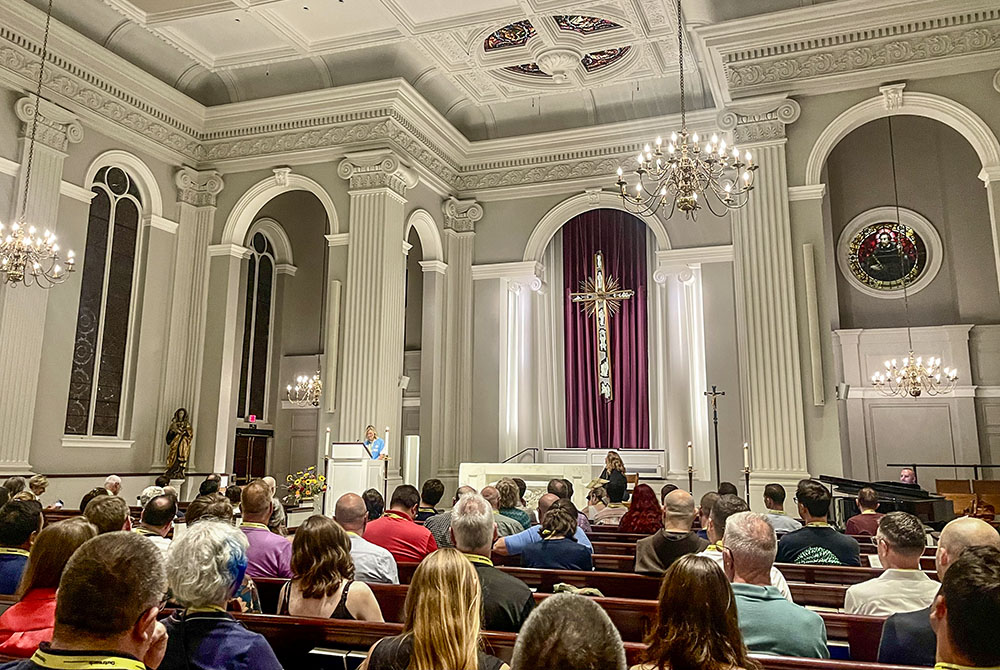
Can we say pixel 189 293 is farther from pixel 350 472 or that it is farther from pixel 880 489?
pixel 880 489

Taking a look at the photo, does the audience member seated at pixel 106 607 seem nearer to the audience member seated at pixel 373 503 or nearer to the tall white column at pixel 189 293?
the audience member seated at pixel 373 503

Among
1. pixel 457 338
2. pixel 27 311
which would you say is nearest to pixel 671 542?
pixel 27 311

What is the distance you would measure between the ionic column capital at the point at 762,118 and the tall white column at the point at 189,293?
7218 millimetres

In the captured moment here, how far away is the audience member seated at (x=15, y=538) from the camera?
2.88 meters

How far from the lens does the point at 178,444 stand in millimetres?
9844

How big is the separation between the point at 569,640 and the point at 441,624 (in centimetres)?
66

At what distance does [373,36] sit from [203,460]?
6.23m

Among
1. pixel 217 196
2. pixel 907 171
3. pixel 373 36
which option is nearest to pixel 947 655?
pixel 373 36

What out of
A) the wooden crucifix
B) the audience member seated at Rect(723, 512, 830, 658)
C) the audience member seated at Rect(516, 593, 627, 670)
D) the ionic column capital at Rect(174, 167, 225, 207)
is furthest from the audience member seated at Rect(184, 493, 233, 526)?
the wooden crucifix

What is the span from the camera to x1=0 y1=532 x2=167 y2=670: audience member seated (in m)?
1.36

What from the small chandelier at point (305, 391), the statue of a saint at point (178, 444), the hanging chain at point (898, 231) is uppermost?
the hanging chain at point (898, 231)

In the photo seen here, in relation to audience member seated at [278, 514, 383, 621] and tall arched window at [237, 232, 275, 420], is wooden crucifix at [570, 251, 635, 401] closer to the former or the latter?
tall arched window at [237, 232, 275, 420]

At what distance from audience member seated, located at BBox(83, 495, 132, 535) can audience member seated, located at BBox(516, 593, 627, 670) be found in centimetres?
246

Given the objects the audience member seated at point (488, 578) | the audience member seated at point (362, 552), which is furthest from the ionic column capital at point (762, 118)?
the audience member seated at point (488, 578)
